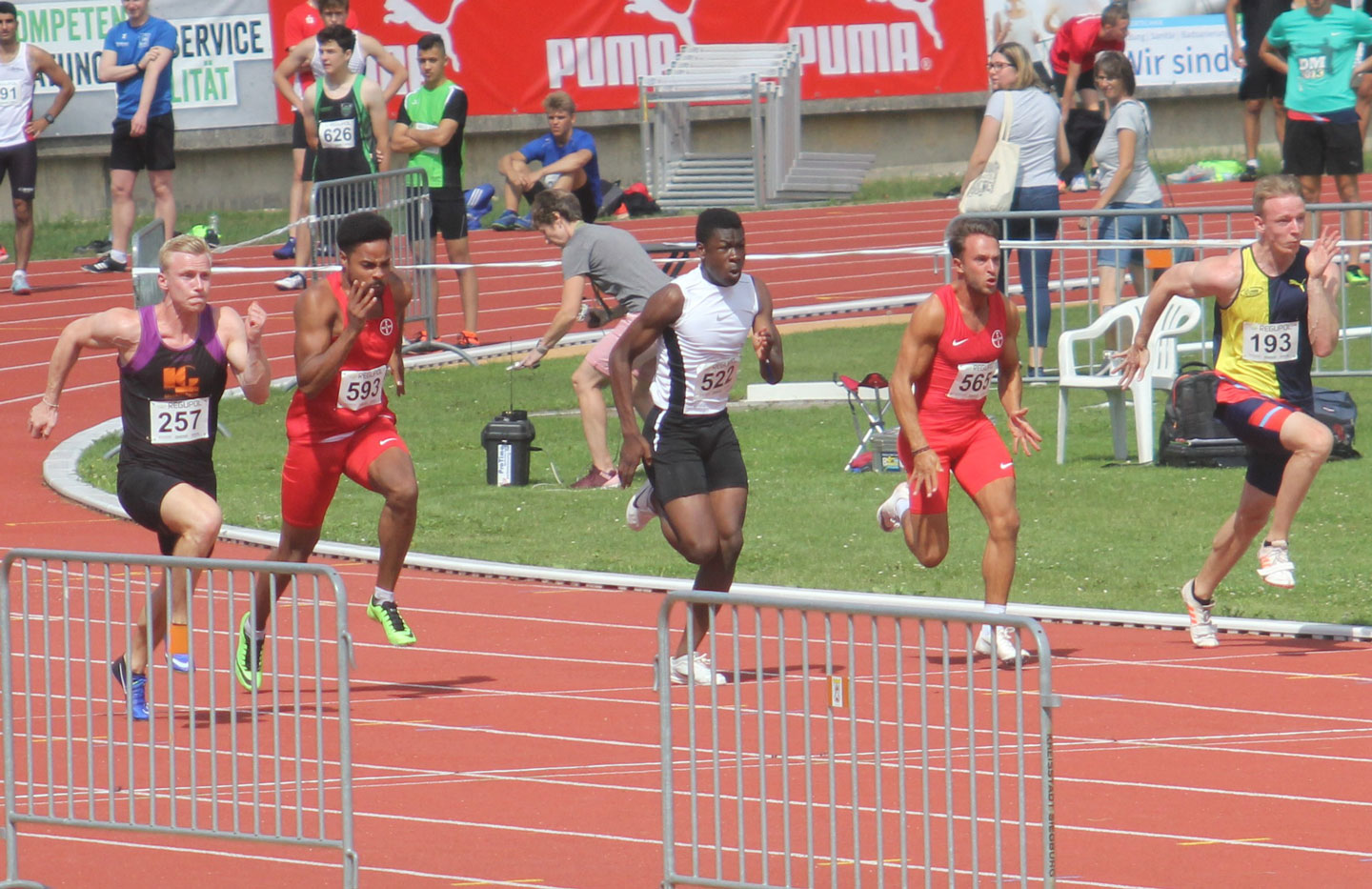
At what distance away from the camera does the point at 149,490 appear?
25.9ft

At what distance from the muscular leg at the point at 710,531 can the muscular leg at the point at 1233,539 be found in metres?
1.93

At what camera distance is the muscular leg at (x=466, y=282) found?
54.5 ft

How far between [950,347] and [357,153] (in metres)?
8.98

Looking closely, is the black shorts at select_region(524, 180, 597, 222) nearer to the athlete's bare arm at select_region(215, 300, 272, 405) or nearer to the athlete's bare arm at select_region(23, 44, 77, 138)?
the athlete's bare arm at select_region(23, 44, 77, 138)

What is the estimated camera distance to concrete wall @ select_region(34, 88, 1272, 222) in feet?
78.0

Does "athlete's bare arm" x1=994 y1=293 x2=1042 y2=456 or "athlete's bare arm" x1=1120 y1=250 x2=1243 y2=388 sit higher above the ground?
"athlete's bare arm" x1=1120 y1=250 x2=1243 y2=388

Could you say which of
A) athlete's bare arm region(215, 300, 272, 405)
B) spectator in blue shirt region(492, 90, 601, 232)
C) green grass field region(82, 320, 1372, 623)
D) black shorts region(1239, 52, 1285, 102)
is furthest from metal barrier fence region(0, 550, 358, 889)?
black shorts region(1239, 52, 1285, 102)

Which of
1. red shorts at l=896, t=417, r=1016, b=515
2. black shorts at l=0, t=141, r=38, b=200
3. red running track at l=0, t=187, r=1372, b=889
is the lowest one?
red running track at l=0, t=187, r=1372, b=889

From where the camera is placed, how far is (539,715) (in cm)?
779

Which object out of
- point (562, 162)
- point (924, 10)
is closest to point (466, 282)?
point (562, 162)

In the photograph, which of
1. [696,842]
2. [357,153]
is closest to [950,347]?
[696,842]

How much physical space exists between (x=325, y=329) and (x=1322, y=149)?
11.0 meters

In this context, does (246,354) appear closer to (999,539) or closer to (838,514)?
(999,539)

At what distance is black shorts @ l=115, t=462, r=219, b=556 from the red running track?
998mm
